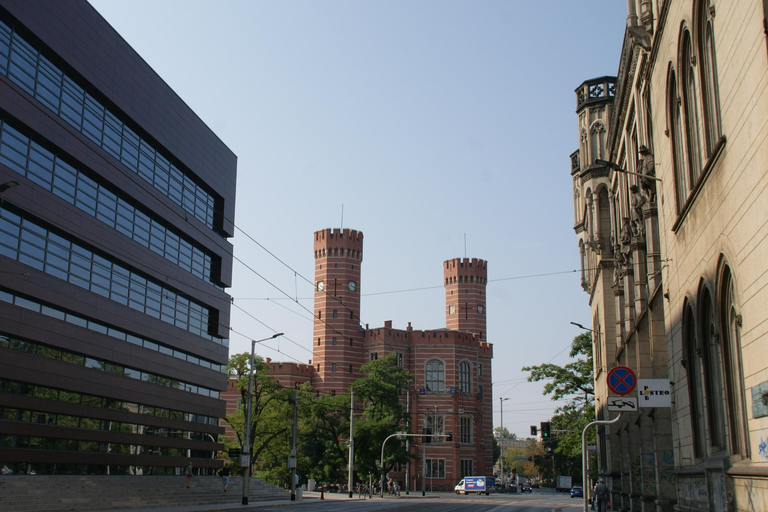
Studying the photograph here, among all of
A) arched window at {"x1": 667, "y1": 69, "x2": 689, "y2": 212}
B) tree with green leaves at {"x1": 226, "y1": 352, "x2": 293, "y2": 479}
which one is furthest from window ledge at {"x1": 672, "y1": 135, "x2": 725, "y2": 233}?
tree with green leaves at {"x1": 226, "y1": 352, "x2": 293, "y2": 479}

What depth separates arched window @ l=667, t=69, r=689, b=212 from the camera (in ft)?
52.5

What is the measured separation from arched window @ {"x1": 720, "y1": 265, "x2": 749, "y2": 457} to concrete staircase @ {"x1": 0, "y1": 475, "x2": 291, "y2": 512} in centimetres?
2250

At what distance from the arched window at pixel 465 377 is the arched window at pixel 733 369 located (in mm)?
75985

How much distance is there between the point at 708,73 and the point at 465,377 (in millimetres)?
77507

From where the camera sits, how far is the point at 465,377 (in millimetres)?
88688

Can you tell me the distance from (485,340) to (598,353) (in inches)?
2441

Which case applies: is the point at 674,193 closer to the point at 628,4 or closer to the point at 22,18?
the point at 628,4

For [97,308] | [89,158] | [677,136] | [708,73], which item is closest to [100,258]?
[97,308]

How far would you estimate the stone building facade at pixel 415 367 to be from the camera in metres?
83.6

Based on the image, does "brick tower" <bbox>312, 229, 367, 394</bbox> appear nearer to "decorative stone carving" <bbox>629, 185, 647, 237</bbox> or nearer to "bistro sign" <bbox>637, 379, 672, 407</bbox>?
"decorative stone carving" <bbox>629, 185, 647, 237</bbox>

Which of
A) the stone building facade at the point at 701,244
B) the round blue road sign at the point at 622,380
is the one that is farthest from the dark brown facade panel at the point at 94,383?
the stone building facade at the point at 701,244


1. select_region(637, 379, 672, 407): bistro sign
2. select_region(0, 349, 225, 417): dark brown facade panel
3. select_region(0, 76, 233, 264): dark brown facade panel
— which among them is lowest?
select_region(637, 379, 672, 407): bistro sign

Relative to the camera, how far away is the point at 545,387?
49500 mm

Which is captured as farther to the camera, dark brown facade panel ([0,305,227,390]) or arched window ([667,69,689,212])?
dark brown facade panel ([0,305,227,390])
